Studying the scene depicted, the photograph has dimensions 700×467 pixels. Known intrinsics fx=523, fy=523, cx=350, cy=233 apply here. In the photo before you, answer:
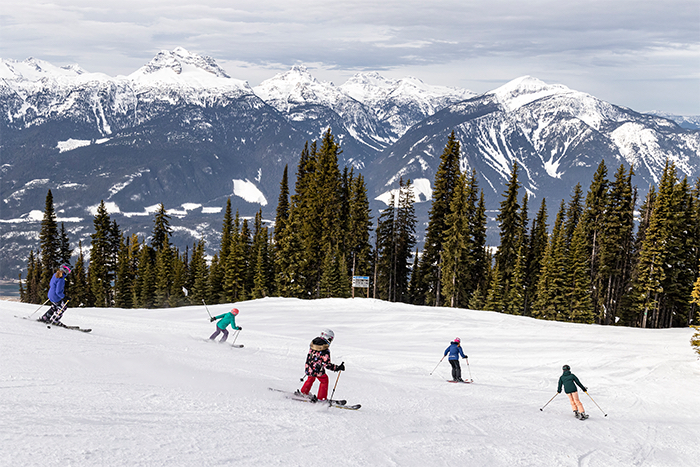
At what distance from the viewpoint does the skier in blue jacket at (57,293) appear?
50.5 ft

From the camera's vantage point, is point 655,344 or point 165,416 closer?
point 165,416

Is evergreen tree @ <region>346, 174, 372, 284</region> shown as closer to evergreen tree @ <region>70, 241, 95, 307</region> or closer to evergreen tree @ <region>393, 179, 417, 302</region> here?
evergreen tree @ <region>393, 179, 417, 302</region>

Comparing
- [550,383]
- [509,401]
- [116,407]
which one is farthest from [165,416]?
[550,383]

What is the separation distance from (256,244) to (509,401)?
54.2m

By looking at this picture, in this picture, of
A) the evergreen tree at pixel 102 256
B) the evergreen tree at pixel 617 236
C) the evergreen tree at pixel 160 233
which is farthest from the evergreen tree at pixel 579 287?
the evergreen tree at pixel 102 256

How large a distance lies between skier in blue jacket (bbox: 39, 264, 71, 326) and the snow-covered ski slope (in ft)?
2.18

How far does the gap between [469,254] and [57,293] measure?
44929 millimetres

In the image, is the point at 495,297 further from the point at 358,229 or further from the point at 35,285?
the point at 35,285

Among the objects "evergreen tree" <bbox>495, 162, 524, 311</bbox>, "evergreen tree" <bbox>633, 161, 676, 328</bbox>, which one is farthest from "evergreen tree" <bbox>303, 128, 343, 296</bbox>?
"evergreen tree" <bbox>633, 161, 676, 328</bbox>

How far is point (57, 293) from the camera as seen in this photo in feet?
53.0

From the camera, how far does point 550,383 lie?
1973 centimetres

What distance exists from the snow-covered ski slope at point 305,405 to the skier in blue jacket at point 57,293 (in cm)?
66

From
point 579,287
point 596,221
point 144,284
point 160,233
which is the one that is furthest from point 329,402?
point 160,233

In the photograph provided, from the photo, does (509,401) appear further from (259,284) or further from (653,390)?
(259,284)
